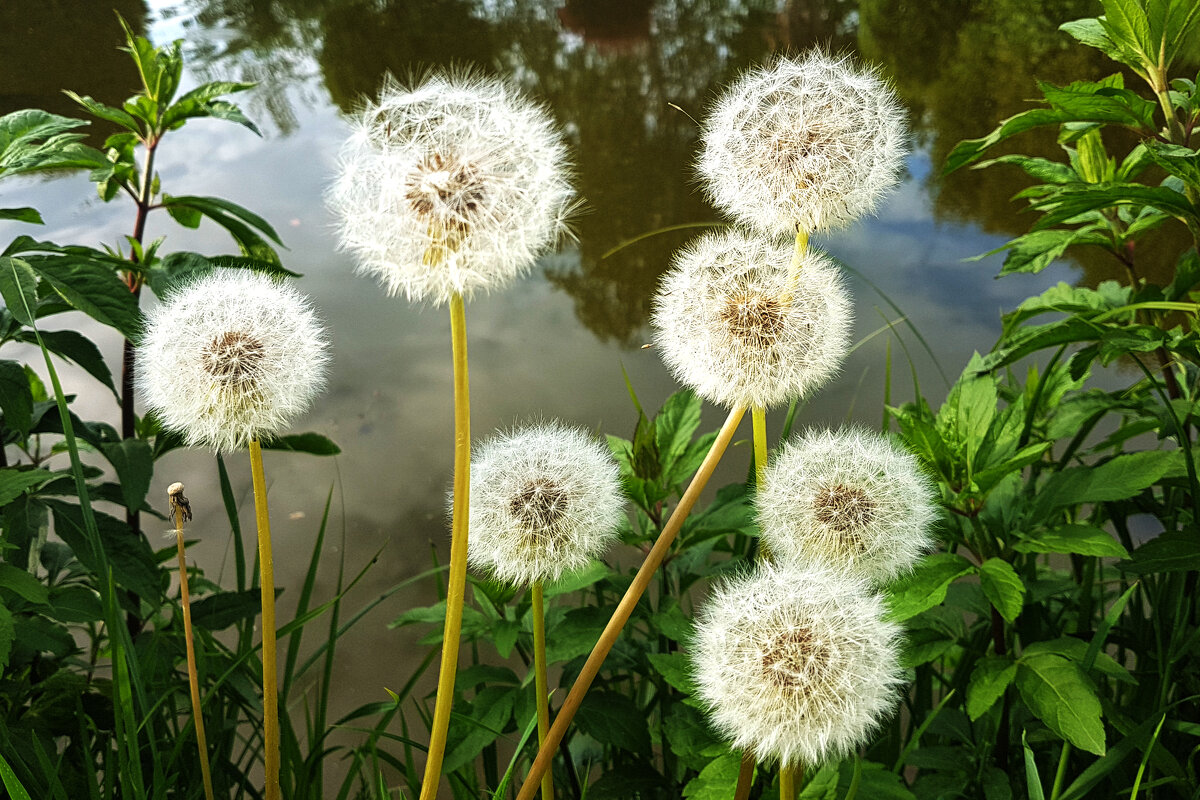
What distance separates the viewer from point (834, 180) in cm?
67

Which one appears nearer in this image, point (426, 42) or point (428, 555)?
point (428, 555)

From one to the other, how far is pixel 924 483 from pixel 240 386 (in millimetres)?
568

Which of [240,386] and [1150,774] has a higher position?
[240,386]

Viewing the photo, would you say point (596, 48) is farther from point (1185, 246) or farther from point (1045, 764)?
point (1045, 764)

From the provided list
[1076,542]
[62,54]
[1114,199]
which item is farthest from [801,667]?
[62,54]

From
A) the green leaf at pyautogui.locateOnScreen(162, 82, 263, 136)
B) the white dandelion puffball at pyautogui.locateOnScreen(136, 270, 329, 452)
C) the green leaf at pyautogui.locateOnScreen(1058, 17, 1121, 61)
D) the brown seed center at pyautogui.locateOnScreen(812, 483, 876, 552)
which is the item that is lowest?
the brown seed center at pyautogui.locateOnScreen(812, 483, 876, 552)

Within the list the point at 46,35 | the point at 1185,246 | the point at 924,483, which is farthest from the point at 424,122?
the point at 46,35

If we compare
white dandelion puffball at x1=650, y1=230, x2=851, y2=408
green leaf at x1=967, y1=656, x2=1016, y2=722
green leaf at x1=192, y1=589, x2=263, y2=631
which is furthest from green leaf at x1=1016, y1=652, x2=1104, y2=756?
green leaf at x1=192, y1=589, x2=263, y2=631

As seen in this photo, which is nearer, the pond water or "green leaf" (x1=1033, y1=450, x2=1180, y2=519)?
"green leaf" (x1=1033, y1=450, x2=1180, y2=519)

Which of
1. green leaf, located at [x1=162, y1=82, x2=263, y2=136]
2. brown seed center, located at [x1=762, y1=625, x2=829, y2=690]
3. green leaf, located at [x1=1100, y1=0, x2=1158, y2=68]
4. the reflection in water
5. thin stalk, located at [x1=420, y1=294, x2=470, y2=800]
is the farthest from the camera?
the reflection in water

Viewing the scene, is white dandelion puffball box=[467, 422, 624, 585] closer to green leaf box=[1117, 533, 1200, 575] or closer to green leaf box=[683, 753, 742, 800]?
green leaf box=[683, 753, 742, 800]

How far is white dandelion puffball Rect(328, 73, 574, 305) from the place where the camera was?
51cm

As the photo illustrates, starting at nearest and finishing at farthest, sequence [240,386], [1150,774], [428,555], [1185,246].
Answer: [240,386] < [1150,774] < [428,555] < [1185,246]

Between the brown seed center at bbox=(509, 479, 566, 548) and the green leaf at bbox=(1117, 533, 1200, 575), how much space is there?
0.54m
